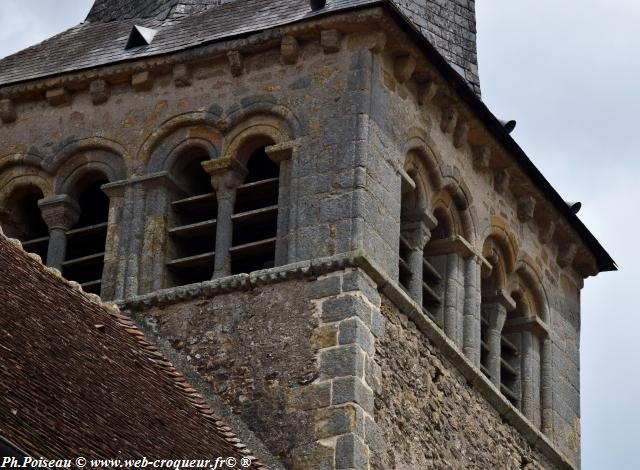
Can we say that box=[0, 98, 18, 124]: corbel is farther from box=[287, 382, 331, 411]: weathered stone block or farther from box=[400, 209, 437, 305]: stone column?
box=[287, 382, 331, 411]: weathered stone block

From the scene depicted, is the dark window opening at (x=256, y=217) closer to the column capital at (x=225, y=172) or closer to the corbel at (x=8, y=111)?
the column capital at (x=225, y=172)

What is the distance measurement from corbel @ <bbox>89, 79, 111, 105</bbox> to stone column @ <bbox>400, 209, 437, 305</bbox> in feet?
9.13

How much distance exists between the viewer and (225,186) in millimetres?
19000

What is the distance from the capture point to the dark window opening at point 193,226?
18.8 metres

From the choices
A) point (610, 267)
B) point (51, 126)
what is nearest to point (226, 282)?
point (51, 126)

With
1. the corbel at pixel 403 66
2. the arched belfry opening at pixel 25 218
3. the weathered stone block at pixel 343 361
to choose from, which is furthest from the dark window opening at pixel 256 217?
the arched belfry opening at pixel 25 218

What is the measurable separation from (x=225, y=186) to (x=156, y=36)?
1.86m

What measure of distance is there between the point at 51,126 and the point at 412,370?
4211 millimetres

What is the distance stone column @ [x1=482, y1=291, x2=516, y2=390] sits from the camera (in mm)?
20000

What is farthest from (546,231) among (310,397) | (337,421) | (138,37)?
(337,421)

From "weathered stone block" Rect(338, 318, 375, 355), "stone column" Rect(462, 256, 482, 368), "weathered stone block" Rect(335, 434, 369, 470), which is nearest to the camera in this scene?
"weathered stone block" Rect(335, 434, 369, 470)

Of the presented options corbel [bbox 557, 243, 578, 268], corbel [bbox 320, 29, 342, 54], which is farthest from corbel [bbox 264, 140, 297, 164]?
corbel [bbox 557, 243, 578, 268]

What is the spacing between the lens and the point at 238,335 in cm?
1752

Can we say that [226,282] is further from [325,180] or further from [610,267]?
[610,267]
